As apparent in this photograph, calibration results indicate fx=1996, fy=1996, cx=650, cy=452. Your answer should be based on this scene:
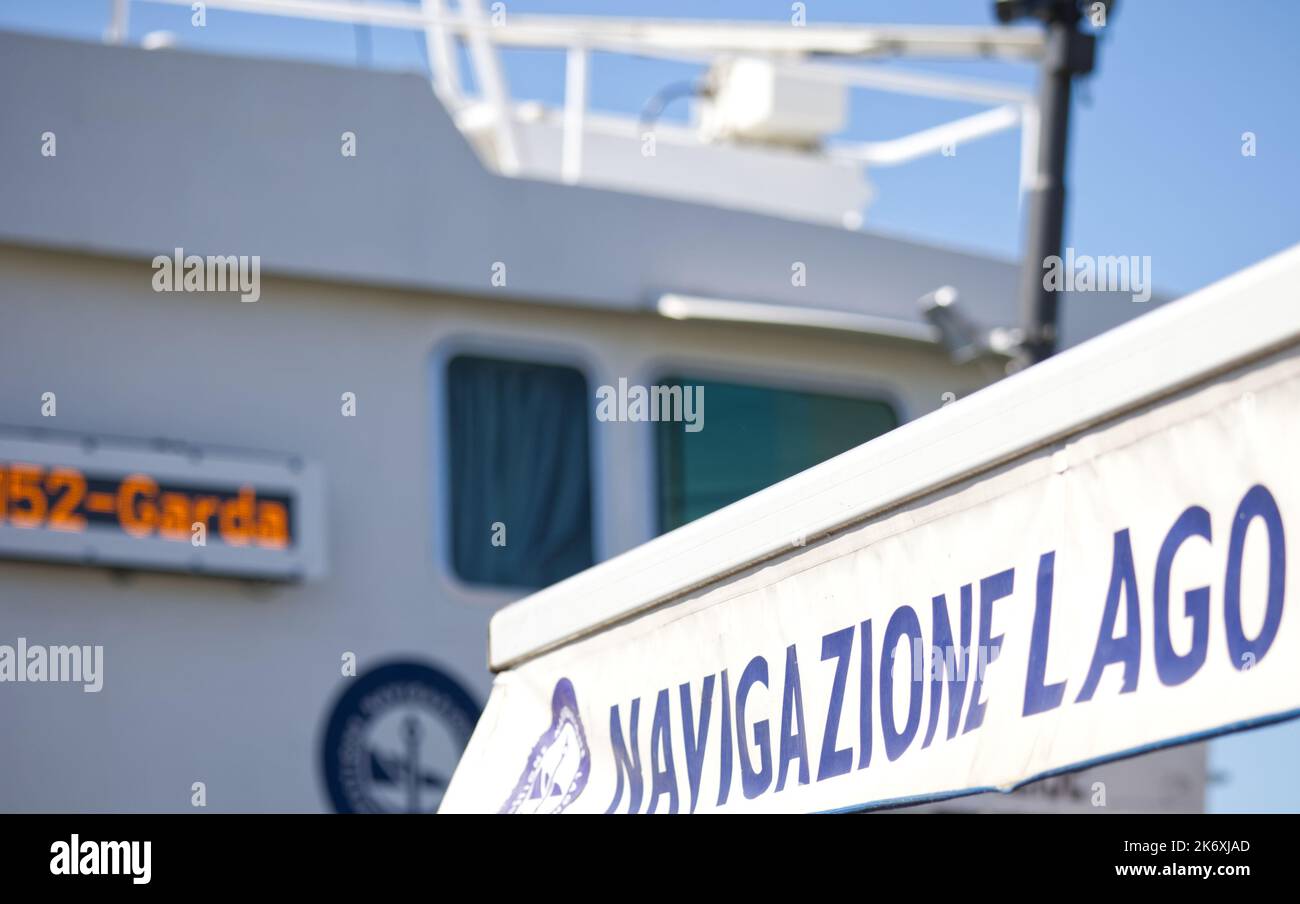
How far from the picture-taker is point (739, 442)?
7.90m

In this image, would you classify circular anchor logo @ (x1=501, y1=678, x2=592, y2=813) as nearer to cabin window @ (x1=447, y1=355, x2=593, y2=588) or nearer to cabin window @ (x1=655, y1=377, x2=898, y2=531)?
cabin window @ (x1=447, y1=355, x2=593, y2=588)

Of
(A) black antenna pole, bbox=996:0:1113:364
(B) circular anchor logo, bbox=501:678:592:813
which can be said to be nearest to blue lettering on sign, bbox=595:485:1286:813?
(B) circular anchor logo, bbox=501:678:592:813

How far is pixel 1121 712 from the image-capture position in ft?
8.45

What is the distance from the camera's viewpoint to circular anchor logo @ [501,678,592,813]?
367 centimetres

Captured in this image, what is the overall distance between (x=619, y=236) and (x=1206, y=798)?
3041mm

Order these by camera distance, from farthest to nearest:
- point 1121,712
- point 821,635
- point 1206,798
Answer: point 1206,798, point 821,635, point 1121,712

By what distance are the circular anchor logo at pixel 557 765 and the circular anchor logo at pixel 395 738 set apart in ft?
10.3

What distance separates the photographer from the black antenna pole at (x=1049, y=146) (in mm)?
7746

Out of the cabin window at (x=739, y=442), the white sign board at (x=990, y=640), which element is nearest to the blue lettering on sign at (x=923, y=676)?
the white sign board at (x=990, y=640)

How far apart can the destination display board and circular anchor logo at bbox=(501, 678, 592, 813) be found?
3.07 m

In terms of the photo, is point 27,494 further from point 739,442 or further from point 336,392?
point 739,442

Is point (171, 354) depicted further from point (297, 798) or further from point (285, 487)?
point (297, 798)

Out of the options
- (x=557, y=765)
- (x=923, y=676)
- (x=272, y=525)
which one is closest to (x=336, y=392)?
(x=272, y=525)
